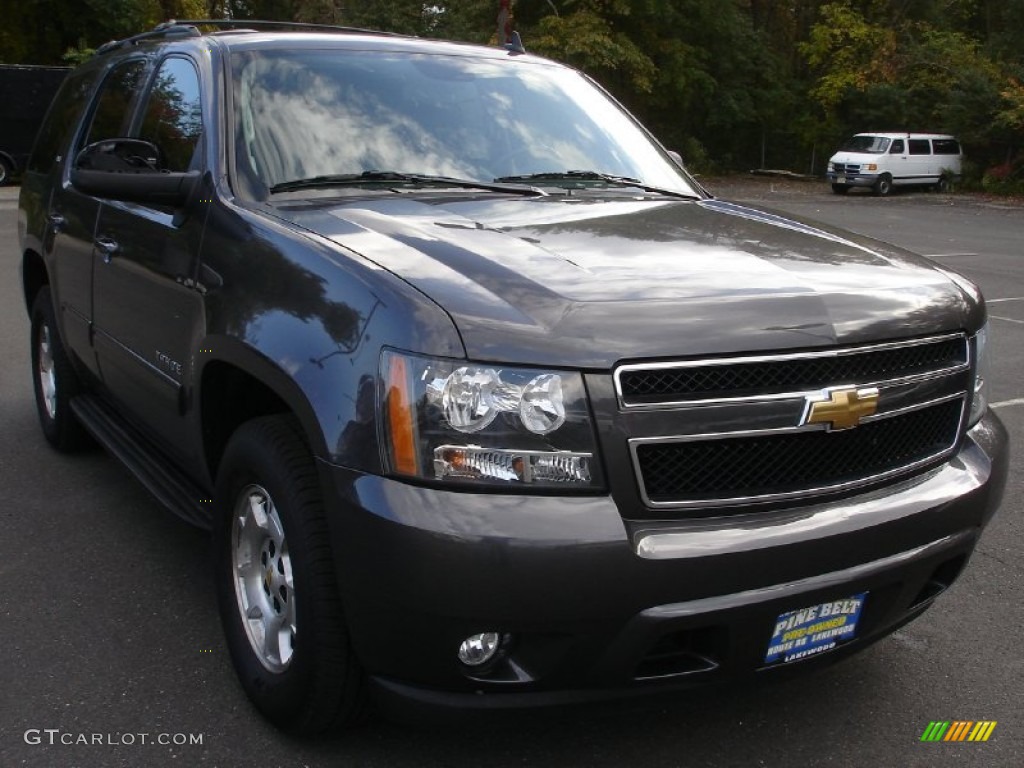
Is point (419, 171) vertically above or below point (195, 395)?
above

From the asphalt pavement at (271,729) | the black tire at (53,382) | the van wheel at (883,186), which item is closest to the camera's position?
the asphalt pavement at (271,729)

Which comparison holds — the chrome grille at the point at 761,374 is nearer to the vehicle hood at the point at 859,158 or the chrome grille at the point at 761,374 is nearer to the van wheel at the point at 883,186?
the vehicle hood at the point at 859,158

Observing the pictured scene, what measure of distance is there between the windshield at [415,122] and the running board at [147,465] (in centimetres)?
103

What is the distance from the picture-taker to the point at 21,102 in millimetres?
23234

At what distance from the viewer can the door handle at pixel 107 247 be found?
13.0 feet

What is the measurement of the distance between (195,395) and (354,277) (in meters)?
0.90

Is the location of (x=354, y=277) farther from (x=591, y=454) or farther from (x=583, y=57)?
(x=583, y=57)

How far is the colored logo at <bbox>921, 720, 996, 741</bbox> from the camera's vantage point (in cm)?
296

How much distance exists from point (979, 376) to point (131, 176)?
2.58m

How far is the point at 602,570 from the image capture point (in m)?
2.26

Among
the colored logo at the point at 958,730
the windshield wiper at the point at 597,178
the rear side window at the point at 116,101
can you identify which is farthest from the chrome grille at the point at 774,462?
the rear side window at the point at 116,101

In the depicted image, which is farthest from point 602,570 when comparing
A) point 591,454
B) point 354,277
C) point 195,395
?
point 195,395

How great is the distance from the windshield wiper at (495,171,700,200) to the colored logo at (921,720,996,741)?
200 cm

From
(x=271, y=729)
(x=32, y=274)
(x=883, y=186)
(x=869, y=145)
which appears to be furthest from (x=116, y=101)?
(x=869, y=145)
